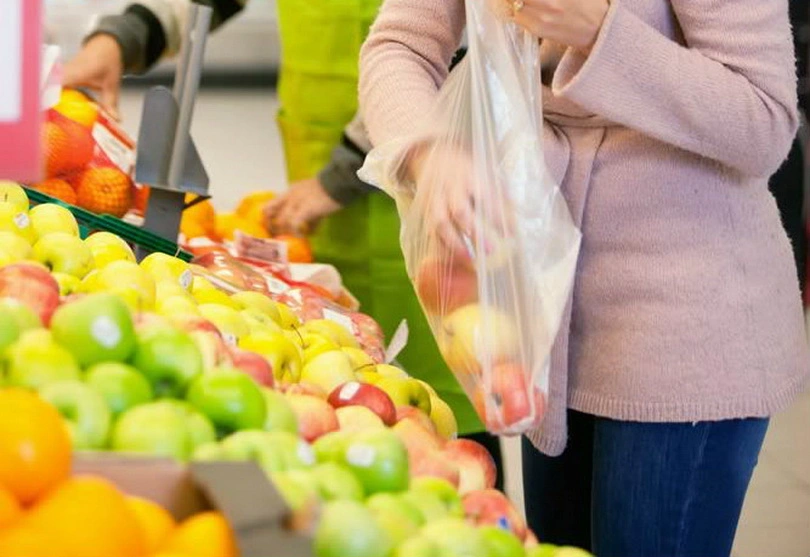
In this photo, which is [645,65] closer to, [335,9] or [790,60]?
[790,60]

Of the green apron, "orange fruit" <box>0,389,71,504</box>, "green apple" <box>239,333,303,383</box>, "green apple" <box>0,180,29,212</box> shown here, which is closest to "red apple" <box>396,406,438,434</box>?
"green apple" <box>239,333,303,383</box>

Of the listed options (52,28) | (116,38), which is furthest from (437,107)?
(52,28)

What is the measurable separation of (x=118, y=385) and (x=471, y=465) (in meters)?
0.42

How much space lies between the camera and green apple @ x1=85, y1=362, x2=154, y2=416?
46.7 inches

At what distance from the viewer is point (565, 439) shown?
1.71 meters

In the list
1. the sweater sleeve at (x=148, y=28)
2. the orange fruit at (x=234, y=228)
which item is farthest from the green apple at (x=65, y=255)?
the sweater sleeve at (x=148, y=28)

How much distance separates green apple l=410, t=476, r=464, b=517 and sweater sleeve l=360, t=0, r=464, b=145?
0.61 meters

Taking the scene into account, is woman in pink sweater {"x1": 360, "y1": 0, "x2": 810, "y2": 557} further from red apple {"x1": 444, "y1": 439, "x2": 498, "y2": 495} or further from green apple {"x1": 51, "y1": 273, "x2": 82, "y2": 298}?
green apple {"x1": 51, "y1": 273, "x2": 82, "y2": 298}

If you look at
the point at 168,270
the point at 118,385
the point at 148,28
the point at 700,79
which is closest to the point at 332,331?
the point at 168,270

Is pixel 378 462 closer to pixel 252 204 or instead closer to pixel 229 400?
pixel 229 400

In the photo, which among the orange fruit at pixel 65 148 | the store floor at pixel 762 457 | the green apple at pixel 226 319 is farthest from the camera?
the store floor at pixel 762 457

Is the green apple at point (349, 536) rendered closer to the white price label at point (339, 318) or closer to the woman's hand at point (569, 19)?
the woman's hand at point (569, 19)

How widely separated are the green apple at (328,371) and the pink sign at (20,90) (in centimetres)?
58

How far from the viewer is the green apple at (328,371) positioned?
165 centimetres
